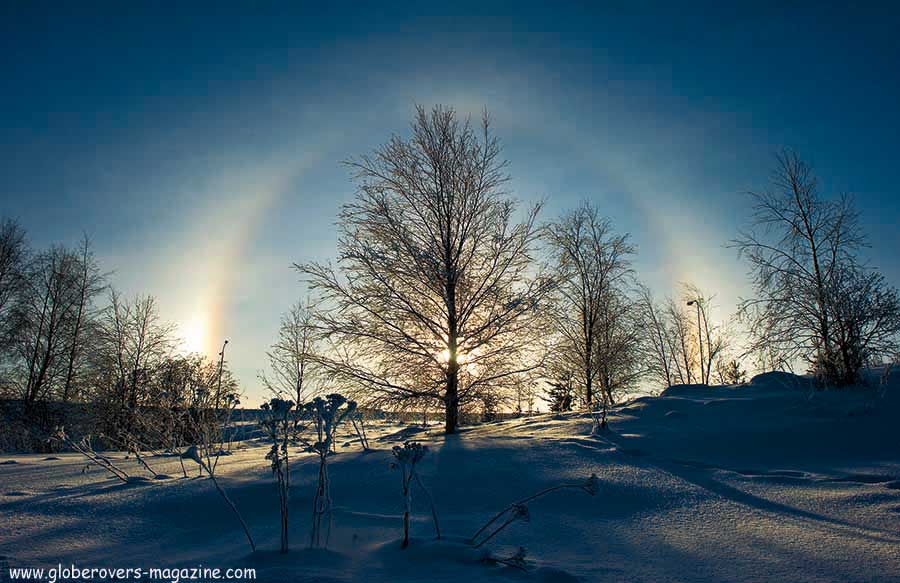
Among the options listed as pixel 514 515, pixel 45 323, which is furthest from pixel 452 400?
pixel 45 323

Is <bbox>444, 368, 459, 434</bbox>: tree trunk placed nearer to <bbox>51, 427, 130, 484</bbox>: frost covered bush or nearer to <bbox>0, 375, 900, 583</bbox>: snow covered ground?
<bbox>0, 375, 900, 583</bbox>: snow covered ground

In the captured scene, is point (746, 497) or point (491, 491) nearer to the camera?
point (746, 497)

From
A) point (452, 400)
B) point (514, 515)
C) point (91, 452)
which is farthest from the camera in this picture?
point (452, 400)

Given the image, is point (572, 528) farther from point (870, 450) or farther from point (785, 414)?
point (785, 414)

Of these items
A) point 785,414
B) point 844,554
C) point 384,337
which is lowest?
point 844,554

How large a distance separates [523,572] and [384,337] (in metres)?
6.70

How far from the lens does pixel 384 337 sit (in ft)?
28.7

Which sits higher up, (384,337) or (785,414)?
(384,337)

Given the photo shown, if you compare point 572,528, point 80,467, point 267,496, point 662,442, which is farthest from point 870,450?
point 80,467

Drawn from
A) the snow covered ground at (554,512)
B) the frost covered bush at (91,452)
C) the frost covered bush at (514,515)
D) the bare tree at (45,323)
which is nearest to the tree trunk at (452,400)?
the snow covered ground at (554,512)

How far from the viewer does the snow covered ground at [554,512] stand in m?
2.36

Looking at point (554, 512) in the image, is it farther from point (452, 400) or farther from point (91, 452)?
point (452, 400)

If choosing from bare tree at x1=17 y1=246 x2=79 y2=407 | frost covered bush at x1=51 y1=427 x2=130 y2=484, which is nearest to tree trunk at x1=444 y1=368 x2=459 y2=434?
frost covered bush at x1=51 y1=427 x2=130 y2=484

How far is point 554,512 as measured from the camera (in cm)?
326
